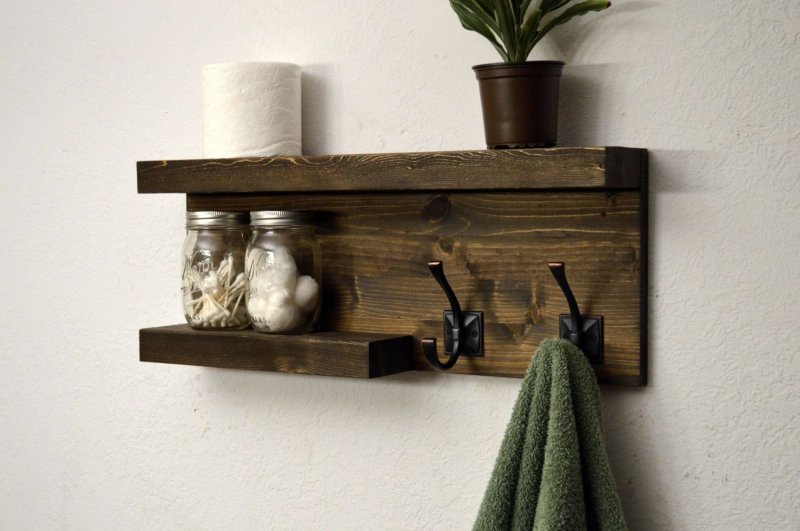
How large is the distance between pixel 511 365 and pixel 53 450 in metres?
0.76

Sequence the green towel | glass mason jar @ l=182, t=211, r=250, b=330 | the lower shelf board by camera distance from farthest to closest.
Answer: glass mason jar @ l=182, t=211, r=250, b=330
the lower shelf board
the green towel

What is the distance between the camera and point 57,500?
1.41 m

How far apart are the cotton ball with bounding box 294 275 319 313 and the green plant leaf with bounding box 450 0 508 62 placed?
34 cm

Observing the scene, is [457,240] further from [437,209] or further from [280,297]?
[280,297]

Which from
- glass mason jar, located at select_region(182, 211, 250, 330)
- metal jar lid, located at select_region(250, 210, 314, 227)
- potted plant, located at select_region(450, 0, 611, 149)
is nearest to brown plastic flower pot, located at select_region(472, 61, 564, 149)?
potted plant, located at select_region(450, 0, 611, 149)

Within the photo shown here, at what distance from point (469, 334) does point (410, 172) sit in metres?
0.20

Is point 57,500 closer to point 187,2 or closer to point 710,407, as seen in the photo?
point 187,2

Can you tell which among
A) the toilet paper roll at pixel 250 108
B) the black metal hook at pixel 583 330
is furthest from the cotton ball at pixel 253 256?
the black metal hook at pixel 583 330

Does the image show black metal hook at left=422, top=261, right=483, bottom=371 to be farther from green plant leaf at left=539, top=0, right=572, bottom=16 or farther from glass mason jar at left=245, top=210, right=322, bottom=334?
green plant leaf at left=539, top=0, right=572, bottom=16

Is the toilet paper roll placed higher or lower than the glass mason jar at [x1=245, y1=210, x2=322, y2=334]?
higher

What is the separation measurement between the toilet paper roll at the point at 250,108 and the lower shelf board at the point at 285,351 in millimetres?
223

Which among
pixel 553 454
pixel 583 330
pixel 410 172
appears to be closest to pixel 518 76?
pixel 410 172

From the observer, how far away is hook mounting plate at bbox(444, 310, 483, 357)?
1.07m

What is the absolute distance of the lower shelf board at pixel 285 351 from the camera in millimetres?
1032
